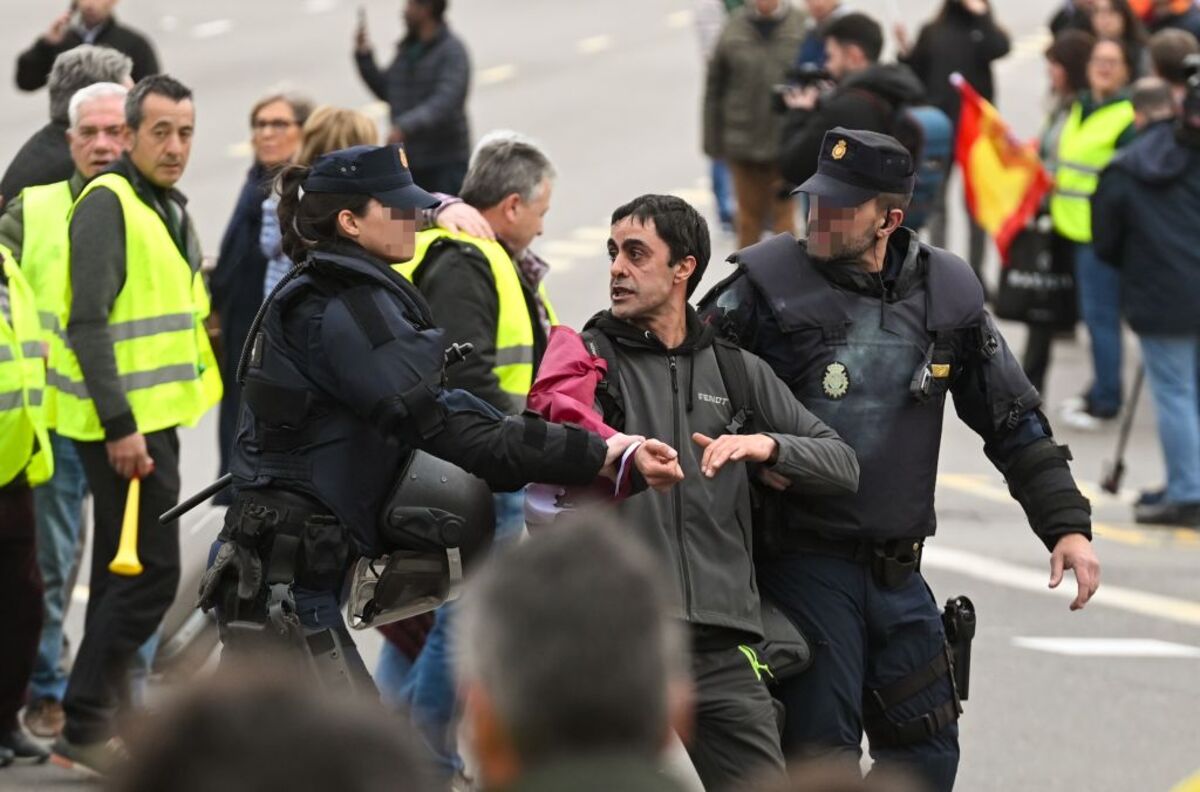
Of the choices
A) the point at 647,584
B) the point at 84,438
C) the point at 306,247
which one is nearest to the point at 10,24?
the point at 84,438

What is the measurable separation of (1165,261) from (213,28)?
1505 cm

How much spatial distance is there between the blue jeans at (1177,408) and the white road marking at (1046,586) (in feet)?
3.34

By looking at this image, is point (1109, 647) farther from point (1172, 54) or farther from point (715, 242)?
point (715, 242)

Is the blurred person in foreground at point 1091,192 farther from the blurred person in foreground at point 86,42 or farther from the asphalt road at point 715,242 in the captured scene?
the blurred person in foreground at point 86,42

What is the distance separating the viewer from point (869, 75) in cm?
1148

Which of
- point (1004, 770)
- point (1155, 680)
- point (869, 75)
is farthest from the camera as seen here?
point (869, 75)

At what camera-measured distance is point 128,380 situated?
7406 millimetres

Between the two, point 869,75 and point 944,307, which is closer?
point 944,307

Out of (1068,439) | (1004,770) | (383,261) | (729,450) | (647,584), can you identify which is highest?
(647,584)

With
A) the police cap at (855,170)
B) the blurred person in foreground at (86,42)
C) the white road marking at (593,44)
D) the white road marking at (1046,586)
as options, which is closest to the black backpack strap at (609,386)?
the police cap at (855,170)

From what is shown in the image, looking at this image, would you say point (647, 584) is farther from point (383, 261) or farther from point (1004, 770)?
point (1004, 770)

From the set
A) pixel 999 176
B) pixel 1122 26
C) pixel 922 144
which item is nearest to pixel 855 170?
pixel 922 144

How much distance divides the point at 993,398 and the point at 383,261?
1.64m

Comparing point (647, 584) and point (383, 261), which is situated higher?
point (647, 584)
